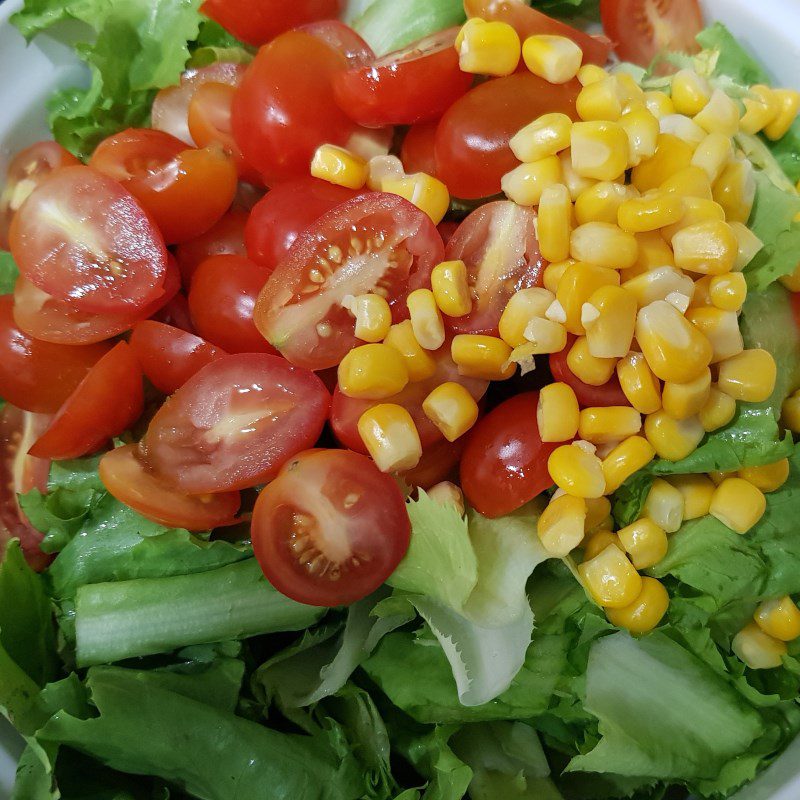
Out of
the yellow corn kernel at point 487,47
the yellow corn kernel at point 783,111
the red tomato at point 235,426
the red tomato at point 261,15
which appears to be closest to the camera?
the red tomato at point 235,426

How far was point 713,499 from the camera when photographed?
67.1 inches

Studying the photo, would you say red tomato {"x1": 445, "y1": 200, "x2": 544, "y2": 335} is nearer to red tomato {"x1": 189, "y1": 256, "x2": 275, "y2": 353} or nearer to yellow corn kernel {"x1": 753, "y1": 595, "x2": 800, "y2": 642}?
red tomato {"x1": 189, "y1": 256, "x2": 275, "y2": 353}

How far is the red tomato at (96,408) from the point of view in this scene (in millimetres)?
1744

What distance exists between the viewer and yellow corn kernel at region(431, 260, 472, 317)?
163 centimetres

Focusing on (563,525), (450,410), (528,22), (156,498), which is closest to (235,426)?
(156,498)

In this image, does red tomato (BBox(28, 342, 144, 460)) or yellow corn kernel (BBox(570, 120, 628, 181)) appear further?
red tomato (BBox(28, 342, 144, 460))

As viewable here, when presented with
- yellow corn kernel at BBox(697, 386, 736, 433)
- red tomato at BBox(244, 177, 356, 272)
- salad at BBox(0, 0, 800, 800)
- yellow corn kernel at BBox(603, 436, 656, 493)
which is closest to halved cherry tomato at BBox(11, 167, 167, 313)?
salad at BBox(0, 0, 800, 800)

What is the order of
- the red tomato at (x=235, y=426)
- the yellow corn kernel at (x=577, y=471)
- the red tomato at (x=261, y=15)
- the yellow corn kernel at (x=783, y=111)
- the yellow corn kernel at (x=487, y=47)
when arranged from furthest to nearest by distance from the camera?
the red tomato at (x=261, y=15), the yellow corn kernel at (x=783, y=111), the yellow corn kernel at (x=487, y=47), the red tomato at (x=235, y=426), the yellow corn kernel at (x=577, y=471)

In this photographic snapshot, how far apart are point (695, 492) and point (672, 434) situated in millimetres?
184

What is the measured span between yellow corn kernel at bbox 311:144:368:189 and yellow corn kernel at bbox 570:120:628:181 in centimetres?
50

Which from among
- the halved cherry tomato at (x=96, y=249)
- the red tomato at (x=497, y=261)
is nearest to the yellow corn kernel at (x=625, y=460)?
the red tomato at (x=497, y=261)

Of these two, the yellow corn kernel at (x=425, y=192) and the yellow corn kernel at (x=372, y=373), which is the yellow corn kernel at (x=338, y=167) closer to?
the yellow corn kernel at (x=425, y=192)

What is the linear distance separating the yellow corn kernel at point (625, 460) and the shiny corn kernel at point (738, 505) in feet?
0.65

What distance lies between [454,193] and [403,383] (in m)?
0.53
